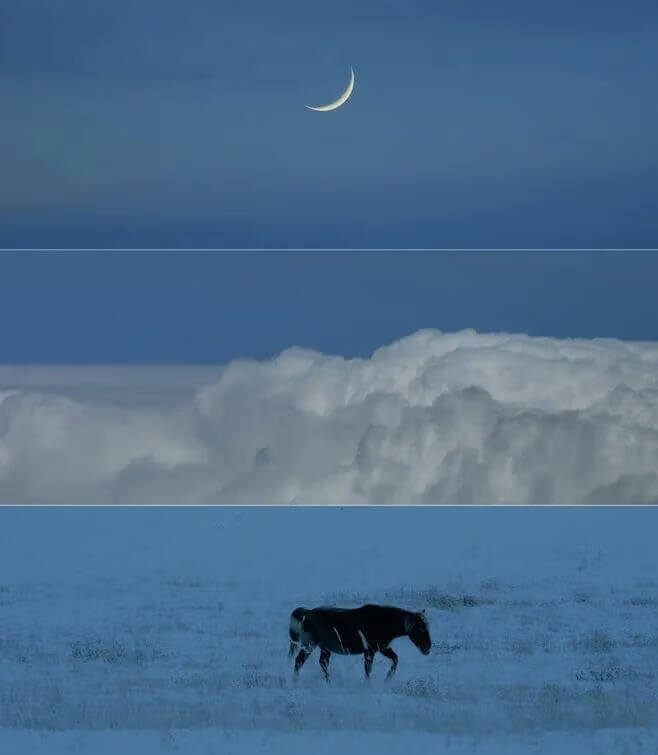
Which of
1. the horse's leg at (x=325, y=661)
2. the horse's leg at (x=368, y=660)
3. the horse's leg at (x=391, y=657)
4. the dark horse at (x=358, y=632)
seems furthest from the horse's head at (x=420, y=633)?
the horse's leg at (x=325, y=661)

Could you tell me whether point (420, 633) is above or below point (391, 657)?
above

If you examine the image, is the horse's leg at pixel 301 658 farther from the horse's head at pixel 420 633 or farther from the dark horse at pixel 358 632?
the horse's head at pixel 420 633

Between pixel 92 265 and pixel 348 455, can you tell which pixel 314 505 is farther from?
pixel 92 265

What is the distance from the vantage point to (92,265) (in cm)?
1055

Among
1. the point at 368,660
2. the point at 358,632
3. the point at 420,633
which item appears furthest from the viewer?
the point at 420,633

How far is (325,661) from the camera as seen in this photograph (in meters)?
9.45

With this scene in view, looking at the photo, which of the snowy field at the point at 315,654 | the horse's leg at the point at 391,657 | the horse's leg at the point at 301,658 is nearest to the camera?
the snowy field at the point at 315,654

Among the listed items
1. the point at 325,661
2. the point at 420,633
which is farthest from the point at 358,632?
the point at 420,633

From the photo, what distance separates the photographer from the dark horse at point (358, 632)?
9.24m

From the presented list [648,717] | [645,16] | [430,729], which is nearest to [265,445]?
[430,729]

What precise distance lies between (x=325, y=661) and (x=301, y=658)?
0.51ft

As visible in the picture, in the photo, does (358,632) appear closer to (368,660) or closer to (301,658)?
(368,660)

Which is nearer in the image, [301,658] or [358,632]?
[358,632]

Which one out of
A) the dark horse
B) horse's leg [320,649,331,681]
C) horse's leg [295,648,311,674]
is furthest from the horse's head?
horse's leg [295,648,311,674]
